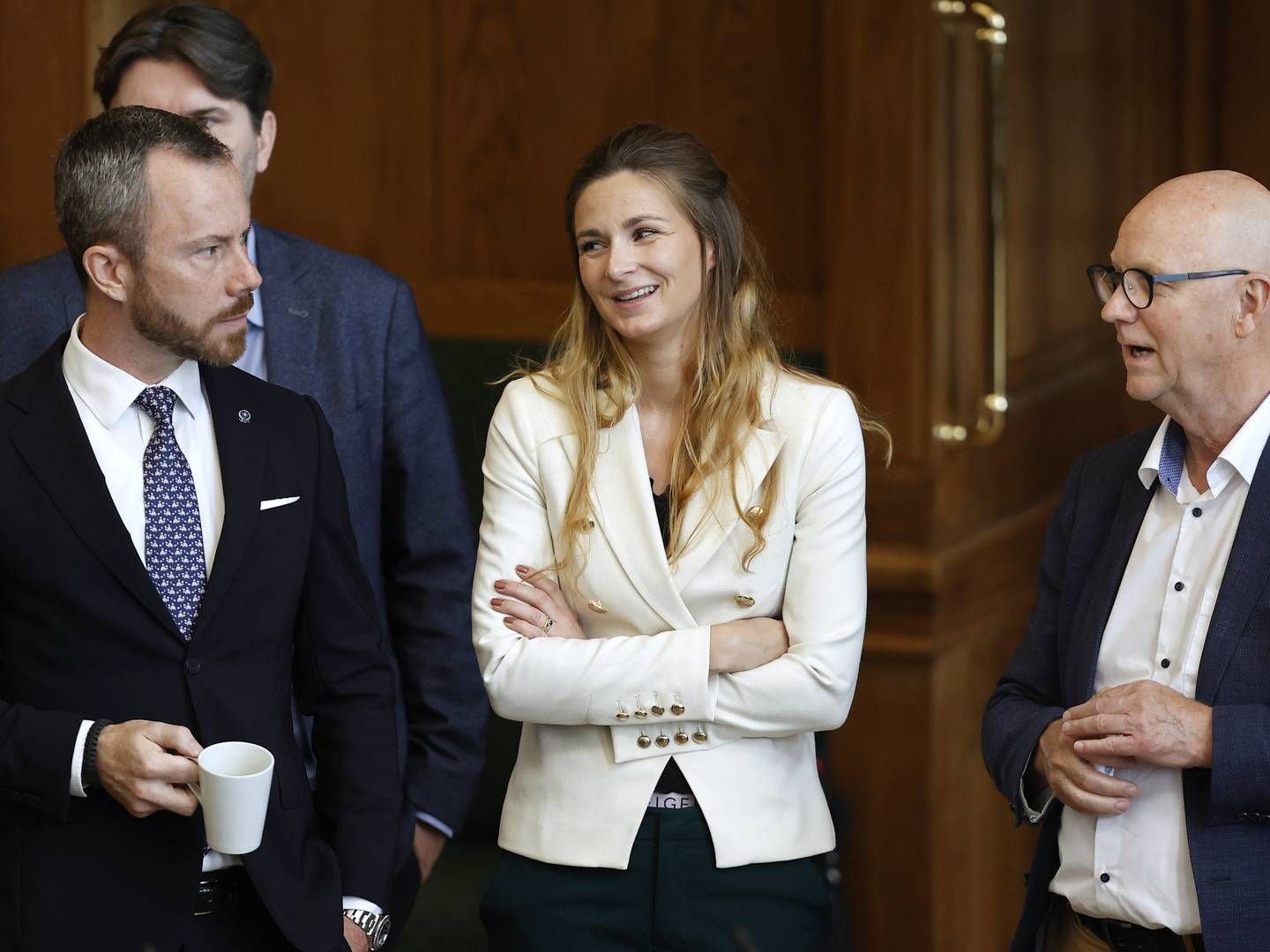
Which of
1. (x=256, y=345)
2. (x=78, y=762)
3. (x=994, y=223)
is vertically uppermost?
(x=994, y=223)

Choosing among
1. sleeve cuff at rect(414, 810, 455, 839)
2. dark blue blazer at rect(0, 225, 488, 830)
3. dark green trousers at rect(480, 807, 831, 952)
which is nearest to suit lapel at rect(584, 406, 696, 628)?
dark green trousers at rect(480, 807, 831, 952)

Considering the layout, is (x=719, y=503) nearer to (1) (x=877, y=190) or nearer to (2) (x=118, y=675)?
(2) (x=118, y=675)

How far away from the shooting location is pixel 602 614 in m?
2.62

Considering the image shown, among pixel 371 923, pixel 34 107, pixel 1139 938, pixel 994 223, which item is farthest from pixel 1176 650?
pixel 34 107

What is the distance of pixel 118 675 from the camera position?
7.47 feet

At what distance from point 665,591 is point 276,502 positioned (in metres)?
0.57

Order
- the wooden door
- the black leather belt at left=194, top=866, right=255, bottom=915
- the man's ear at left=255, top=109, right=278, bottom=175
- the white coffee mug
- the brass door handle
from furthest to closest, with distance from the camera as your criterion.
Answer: the brass door handle < the wooden door < the man's ear at left=255, top=109, right=278, bottom=175 < the black leather belt at left=194, top=866, right=255, bottom=915 < the white coffee mug

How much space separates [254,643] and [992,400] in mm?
2370

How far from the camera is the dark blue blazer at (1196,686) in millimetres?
2225

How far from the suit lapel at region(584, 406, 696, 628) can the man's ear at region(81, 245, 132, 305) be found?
2.28ft

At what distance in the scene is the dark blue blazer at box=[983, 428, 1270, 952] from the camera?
87.6 inches

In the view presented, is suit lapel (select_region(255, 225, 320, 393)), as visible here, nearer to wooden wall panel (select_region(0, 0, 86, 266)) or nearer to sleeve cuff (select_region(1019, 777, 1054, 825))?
sleeve cuff (select_region(1019, 777, 1054, 825))

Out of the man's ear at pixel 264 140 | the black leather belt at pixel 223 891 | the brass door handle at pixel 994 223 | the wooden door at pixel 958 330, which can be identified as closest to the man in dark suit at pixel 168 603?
the black leather belt at pixel 223 891

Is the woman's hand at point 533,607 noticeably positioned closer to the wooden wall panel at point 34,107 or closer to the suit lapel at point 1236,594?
the suit lapel at point 1236,594
